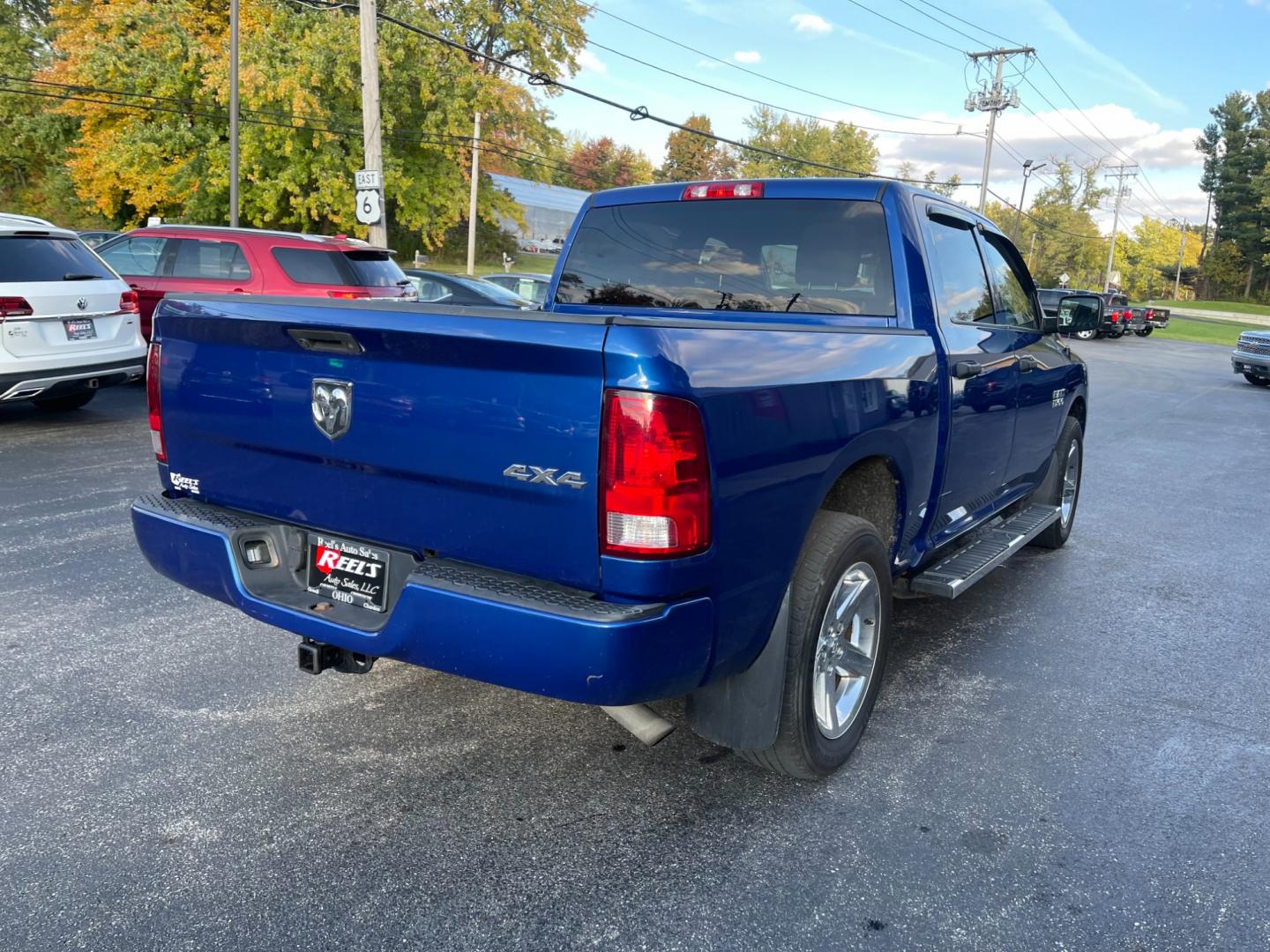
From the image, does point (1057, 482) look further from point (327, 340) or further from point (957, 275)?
point (327, 340)

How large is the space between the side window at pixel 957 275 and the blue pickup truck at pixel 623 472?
0.12 feet

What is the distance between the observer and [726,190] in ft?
13.4

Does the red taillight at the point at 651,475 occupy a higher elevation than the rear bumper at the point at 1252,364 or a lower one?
higher

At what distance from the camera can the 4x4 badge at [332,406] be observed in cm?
263

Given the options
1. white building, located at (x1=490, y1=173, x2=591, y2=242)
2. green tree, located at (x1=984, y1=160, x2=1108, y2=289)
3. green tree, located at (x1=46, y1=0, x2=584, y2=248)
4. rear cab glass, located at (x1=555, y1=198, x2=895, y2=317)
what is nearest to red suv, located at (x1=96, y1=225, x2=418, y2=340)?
rear cab glass, located at (x1=555, y1=198, x2=895, y2=317)

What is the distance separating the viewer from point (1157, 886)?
2.65 metres

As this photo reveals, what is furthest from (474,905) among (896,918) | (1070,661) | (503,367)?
(1070,661)

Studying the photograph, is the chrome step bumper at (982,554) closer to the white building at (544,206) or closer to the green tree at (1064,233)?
the white building at (544,206)

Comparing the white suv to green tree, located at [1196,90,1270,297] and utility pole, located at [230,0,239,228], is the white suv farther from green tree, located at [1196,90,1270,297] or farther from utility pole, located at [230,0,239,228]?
green tree, located at [1196,90,1270,297]

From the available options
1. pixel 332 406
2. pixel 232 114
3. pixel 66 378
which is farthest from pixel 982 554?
pixel 232 114

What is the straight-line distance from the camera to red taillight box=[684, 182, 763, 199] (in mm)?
4020

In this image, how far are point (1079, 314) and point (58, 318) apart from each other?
7.85 metres

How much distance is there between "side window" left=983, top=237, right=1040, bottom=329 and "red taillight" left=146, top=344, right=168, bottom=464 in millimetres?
3704

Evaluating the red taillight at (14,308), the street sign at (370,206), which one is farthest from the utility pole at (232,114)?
the red taillight at (14,308)
